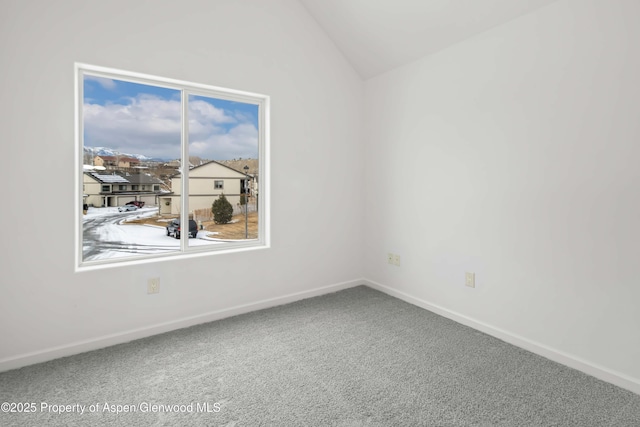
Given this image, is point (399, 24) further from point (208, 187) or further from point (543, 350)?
point (543, 350)

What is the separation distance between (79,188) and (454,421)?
2774mm

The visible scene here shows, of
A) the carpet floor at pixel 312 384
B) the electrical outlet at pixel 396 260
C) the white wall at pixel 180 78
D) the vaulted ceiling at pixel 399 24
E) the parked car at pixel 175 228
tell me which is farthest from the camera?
the electrical outlet at pixel 396 260

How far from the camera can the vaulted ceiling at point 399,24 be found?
2533 millimetres

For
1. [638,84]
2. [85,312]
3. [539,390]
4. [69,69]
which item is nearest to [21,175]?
[69,69]

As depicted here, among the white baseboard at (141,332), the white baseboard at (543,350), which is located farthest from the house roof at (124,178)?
the white baseboard at (543,350)

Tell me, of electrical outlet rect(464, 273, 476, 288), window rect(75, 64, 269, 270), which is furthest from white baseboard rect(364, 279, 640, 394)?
window rect(75, 64, 269, 270)

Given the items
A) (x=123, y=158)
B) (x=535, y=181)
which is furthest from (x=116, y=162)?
(x=535, y=181)

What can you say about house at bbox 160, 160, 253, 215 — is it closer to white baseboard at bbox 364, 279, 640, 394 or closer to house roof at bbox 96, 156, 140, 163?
house roof at bbox 96, 156, 140, 163

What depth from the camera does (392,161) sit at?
11.7 feet

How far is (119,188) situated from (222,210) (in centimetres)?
84

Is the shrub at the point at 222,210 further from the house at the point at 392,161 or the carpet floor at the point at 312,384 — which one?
the carpet floor at the point at 312,384

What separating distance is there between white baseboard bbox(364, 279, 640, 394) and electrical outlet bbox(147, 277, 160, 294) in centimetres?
228

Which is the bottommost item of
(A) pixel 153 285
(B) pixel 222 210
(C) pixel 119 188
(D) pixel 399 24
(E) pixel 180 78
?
Answer: (A) pixel 153 285

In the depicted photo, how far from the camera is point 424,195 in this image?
323 cm
